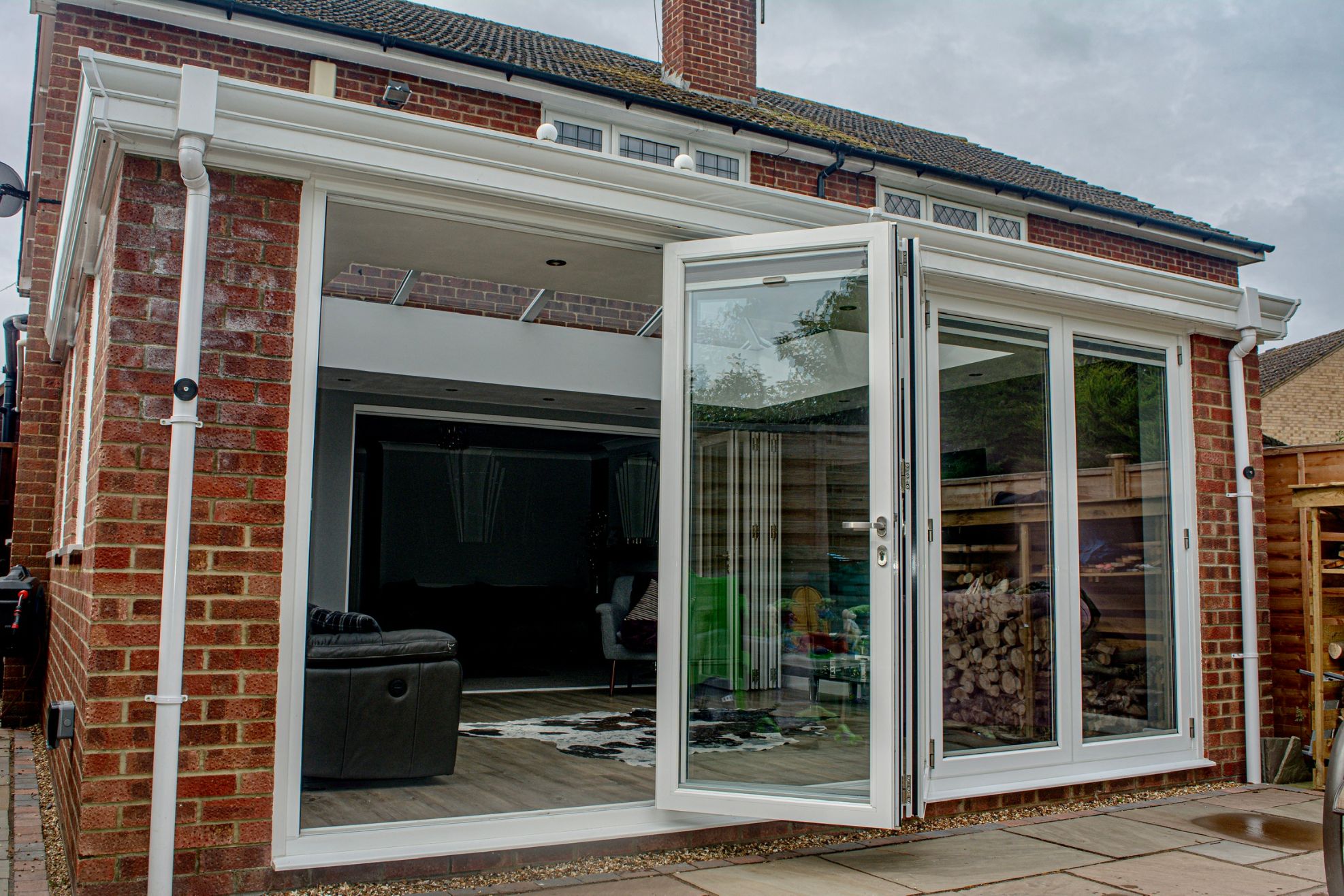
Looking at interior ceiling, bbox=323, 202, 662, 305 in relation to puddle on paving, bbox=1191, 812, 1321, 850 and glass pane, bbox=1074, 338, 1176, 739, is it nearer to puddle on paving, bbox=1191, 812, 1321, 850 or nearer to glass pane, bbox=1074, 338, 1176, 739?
glass pane, bbox=1074, 338, 1176, 739

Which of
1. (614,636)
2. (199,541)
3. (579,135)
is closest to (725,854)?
(199,541)

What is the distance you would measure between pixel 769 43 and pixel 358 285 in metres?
6.95

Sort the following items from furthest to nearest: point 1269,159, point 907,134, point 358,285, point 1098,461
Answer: point 1269,159 → point 907,134 → point 358,285 → point 1098,461

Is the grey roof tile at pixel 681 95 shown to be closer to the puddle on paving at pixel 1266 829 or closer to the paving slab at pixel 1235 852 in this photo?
the puddle on paving at pixel 1266 829

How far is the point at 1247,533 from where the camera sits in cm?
514

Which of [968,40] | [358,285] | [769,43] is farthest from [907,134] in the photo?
[358,285]

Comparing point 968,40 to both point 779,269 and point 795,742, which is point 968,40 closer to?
point 779,269

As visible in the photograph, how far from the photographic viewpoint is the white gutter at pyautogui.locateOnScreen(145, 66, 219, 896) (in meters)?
2.84

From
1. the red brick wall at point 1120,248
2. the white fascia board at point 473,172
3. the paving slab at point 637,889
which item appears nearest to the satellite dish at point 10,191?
the white fascia board at point 473,172

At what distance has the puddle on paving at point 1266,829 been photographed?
3.93 metres

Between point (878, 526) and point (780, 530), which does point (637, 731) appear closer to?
point (780, 530)

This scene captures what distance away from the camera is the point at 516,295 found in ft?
28.9

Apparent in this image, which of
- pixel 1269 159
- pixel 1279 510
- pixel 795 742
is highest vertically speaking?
pixel 1269 159

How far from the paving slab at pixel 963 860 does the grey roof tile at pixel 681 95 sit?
24.0 ft
